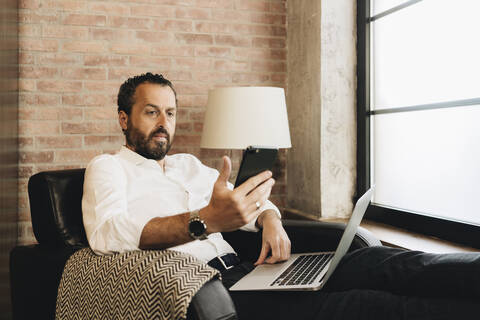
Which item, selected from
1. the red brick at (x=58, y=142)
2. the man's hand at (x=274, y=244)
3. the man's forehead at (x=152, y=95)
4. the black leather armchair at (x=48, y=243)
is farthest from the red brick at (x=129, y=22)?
the man's hand at (x=274, y=244)

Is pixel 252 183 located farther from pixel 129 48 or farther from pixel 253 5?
pixel 253 5

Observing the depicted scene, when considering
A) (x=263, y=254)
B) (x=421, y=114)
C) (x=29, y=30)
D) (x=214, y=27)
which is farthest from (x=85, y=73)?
(x=421, y=114)

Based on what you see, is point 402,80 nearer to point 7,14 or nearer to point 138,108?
point 138,108

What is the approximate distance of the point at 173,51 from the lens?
2.57 metres

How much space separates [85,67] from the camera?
7.94 feet

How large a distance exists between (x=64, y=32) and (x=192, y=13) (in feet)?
2.49

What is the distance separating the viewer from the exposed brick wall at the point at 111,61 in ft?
7.72

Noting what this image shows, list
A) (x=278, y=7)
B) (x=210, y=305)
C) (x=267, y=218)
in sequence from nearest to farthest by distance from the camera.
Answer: (x=210, y=305) < (x=267, y=218) < (x=278, y=7)

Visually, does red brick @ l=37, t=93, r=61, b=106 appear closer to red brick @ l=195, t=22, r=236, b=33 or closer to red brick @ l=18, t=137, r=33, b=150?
red brick @ l=18, t=137, r=33, b=150

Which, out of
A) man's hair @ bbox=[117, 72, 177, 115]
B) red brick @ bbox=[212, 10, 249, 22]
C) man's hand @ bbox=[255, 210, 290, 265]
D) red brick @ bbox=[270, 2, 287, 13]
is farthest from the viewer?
red brick @ bbox=[270, 2, 287, 13]

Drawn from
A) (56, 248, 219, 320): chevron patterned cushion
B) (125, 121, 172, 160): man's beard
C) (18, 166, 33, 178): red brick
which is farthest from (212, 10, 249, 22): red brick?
(56, 248, 219, 320): chevron patterned cushion

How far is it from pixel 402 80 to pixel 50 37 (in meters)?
1.93

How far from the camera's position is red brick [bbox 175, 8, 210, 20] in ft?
8.47

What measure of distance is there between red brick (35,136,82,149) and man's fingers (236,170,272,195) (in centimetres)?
159
